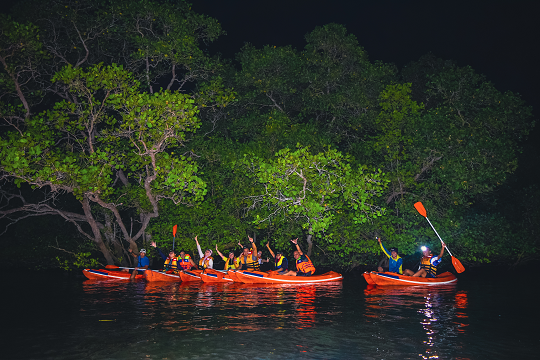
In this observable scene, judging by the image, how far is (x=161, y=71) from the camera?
22250 mm

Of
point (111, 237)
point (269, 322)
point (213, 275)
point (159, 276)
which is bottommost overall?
point (269, 322)

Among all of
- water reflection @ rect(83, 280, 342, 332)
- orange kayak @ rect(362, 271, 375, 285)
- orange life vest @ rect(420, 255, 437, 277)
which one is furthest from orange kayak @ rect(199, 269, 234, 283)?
orange life vest @ rect(420, 255, 437, 277)

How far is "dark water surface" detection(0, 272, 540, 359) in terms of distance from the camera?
314 inches

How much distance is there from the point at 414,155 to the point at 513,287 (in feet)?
22.0

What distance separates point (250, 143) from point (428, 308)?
1092 cm

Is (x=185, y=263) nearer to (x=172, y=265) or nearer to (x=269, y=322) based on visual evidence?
(x=172, y=265)

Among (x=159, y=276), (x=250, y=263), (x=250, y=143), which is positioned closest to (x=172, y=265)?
(x=159, y=276)

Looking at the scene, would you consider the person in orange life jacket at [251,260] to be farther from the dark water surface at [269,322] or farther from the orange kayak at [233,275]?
the dark water surface at [269,322]

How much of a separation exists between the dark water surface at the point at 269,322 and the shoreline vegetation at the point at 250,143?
13.5ft

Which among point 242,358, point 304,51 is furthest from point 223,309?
point 304,51

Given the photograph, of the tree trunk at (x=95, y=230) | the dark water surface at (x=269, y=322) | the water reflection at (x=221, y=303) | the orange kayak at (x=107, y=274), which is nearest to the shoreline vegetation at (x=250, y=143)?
the tree trunk at (x=95, y=230)

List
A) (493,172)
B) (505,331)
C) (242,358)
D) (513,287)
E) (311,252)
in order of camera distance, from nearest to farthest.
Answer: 1. (242,358)
2. (505,331)
3. (513,287)
4. (493,172)
5. (311,252)

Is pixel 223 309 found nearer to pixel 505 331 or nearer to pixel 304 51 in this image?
pixel 505 331

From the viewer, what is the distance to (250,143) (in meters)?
20.8
